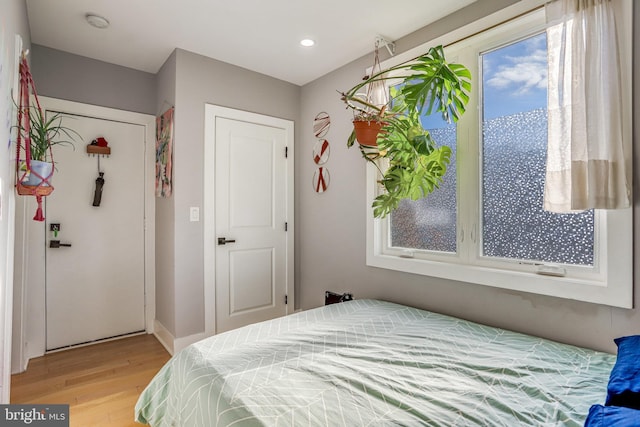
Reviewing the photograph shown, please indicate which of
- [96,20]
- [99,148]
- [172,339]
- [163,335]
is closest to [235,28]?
[96,20]

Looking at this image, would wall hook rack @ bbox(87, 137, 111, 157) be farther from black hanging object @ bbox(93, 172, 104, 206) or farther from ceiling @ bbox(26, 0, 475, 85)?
ceiling @ bbox(26, 0, 475, 85)

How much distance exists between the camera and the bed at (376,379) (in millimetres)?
1062

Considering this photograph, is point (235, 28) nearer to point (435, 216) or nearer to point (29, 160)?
point (29, 160)

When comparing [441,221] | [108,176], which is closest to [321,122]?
[441,221]

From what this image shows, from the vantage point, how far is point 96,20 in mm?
2275

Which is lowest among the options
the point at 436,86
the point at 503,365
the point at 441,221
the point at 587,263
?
the point at 503,365

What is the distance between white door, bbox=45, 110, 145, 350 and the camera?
2789 millimetres

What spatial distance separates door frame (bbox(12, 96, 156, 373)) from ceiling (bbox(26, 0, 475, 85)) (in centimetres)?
49

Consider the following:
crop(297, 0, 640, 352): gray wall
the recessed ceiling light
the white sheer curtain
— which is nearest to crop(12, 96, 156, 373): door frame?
the recessed ceiling light

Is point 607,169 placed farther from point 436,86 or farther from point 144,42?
point 144,42

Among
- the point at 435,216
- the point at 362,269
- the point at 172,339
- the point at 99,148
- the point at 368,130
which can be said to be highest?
the point at 99,148

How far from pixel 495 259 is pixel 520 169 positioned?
551mm

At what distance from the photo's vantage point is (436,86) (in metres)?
1.75

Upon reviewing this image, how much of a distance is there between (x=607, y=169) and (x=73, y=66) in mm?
3845
